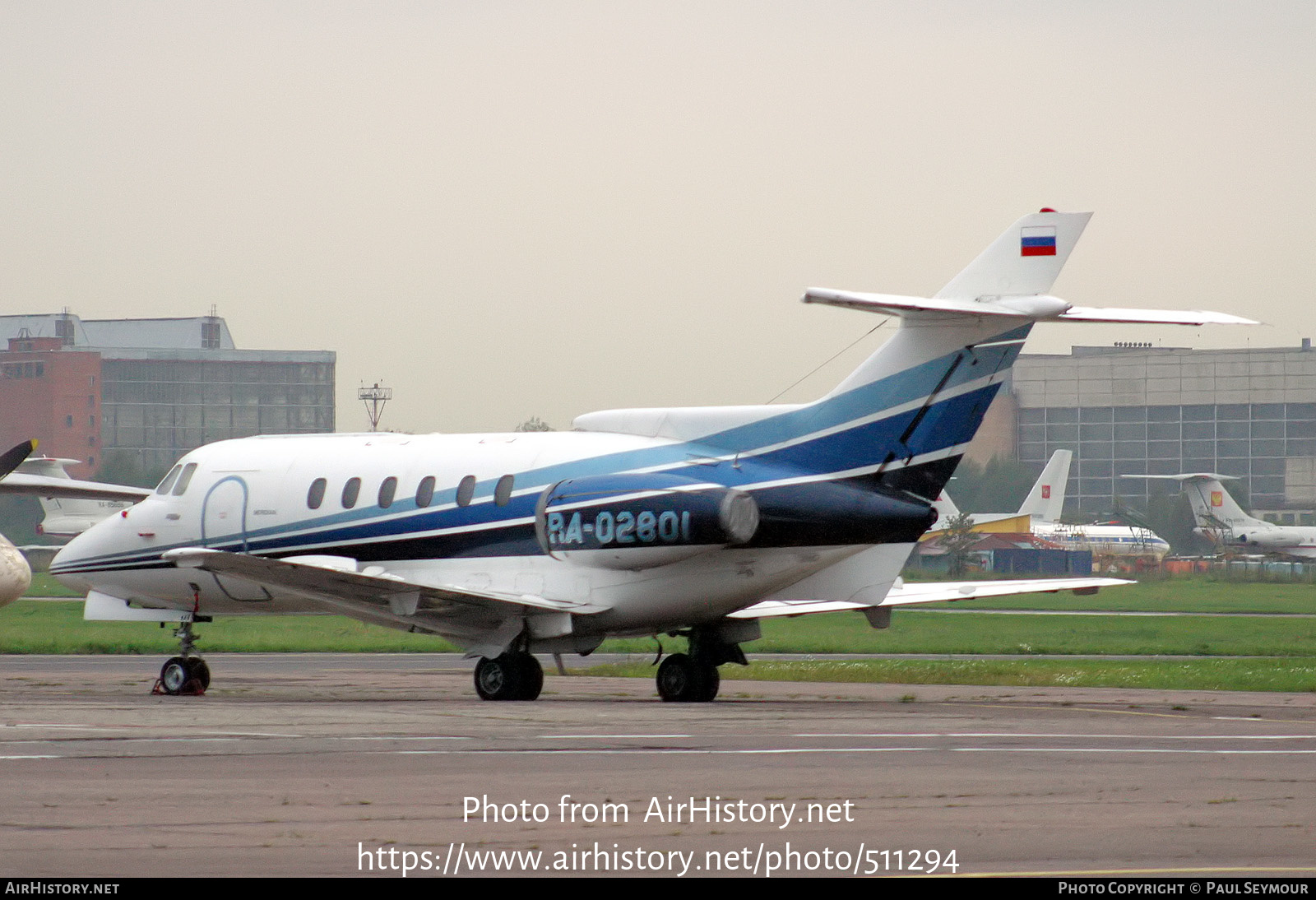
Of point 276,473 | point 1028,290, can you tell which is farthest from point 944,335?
point 276,473

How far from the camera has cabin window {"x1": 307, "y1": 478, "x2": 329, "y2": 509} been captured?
24.1 metres

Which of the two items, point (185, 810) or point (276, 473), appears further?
point (276, 473)

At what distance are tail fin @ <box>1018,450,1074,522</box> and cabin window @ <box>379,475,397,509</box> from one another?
251 ft

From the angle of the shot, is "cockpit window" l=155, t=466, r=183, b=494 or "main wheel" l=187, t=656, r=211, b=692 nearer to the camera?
"main wheel" l=187, t=656, r=211, b=692

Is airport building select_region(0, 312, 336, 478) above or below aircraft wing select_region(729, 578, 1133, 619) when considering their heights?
above

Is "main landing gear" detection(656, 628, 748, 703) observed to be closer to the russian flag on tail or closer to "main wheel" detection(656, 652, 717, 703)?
"main wheel" detection(656, 652, 717, 703)

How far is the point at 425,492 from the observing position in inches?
910

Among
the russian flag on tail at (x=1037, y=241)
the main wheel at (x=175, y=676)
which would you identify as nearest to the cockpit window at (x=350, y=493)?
the main wheel at (x=175, y=676)

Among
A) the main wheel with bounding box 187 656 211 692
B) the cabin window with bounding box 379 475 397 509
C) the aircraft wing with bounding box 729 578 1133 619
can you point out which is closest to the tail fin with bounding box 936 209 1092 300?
the aircraft wing with bounding box 729 578 1133 619

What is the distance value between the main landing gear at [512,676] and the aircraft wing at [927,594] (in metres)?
2.61

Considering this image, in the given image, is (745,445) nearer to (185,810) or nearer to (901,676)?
(901,676)

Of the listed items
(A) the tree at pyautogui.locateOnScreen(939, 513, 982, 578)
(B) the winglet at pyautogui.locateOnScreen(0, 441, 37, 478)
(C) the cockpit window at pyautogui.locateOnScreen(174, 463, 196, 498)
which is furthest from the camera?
(A) the tree at pyautogui.locateOnScreen(939, 513, 982, 578)
